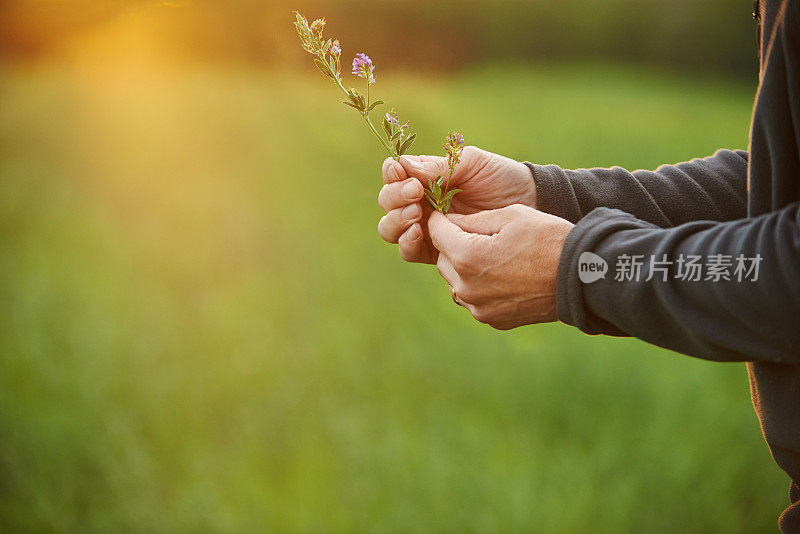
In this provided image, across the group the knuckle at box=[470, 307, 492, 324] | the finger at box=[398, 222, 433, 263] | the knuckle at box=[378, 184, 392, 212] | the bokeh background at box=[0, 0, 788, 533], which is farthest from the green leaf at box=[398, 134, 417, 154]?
the bokeh background at box=[0, 0, 788, 533]

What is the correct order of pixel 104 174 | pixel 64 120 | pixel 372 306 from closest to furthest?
pixel 372 306 < pixel 104 174 < pixel 64 120

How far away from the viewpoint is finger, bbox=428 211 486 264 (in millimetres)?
1462

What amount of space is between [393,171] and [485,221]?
0.98ft

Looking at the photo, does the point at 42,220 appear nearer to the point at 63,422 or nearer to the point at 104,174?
the point at 104,174

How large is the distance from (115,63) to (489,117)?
655 centimetres

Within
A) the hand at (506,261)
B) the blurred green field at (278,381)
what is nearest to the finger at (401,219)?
the hand at (506,261)

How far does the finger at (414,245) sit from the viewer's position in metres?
1.68

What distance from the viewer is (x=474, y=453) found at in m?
4.25

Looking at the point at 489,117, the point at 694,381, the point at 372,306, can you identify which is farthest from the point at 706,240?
the point at 489,117

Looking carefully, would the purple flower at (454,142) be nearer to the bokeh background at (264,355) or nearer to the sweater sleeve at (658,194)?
the sweater sleeve at (658,194)

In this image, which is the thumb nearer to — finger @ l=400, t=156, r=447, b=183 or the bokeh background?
finger @ l=400, t=156, r=447, b=183

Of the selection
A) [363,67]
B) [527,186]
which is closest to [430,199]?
[527,186]

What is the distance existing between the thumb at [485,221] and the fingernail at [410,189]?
0.12m

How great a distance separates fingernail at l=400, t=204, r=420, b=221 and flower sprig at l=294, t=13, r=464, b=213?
0.18ft
